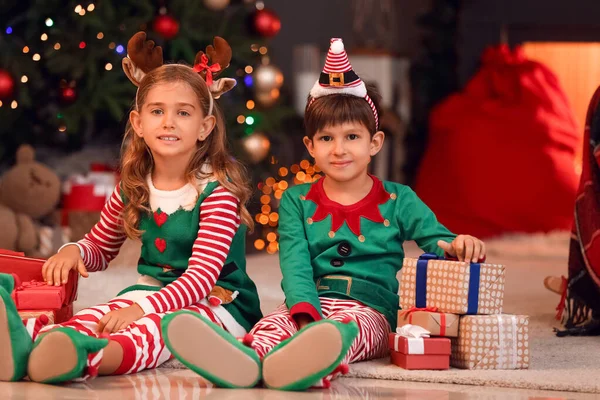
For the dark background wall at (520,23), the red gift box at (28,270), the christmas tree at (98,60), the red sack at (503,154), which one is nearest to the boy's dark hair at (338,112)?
the red gift box at (28,270)

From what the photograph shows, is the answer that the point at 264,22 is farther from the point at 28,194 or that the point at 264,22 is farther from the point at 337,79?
the point at 337,79

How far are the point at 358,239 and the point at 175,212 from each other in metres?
0.40

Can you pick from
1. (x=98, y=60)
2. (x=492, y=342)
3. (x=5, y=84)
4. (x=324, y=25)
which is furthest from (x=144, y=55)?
(x=324, y=25)

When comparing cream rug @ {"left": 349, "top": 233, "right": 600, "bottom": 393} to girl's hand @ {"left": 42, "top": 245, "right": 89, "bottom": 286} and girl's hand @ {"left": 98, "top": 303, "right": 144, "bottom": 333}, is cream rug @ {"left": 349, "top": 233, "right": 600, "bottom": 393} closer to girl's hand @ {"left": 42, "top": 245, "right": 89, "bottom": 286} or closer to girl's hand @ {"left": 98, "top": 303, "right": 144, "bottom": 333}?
girl's hand @ {"left": 98, "top": 303, "right": 144, "bottom": 333}

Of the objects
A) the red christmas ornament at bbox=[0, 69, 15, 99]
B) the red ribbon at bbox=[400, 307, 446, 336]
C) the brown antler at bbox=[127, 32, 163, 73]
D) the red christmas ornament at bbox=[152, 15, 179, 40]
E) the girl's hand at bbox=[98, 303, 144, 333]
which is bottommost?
the girl's hand at bbox=[98, 303, 144, 333]

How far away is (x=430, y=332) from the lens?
2.02 m

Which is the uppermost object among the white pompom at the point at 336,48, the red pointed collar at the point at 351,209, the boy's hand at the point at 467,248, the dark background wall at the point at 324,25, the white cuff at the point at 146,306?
the dark background wall at the point at 324,25

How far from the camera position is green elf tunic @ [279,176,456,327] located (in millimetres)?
2225

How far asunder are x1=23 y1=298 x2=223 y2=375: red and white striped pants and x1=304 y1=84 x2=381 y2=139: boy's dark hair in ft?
1.81

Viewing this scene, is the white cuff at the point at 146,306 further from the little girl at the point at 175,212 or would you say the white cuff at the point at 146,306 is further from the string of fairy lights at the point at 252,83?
the string of fairy lights at the point at 252,83

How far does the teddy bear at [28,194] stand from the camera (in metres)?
3.78

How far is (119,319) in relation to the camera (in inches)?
78.8

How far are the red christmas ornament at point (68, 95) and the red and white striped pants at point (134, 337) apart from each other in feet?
6.66

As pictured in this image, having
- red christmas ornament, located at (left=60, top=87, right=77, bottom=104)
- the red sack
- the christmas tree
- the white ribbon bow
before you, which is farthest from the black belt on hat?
the red sack
